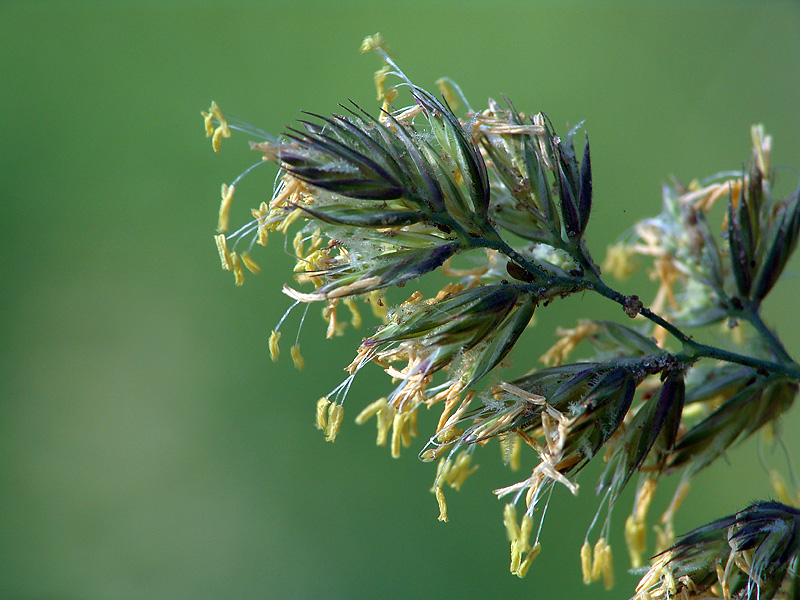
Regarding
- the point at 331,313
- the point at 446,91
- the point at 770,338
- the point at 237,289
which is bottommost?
the point at 770,338

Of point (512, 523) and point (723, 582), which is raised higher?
point (512, 523)

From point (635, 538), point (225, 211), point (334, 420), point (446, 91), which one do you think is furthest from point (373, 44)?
point (635, 538)

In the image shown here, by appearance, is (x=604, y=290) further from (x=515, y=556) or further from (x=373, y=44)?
(x=373, y=44)

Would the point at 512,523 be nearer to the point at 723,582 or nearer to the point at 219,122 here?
the point at 723,582

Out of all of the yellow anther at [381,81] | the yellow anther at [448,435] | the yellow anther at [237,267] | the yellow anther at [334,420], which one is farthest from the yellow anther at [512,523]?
the yellow anther at [381,81]

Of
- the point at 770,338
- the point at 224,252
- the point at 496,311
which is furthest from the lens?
the point at 770,338

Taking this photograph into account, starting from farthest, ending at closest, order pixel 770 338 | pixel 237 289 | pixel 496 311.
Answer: pixel 237 289 → pixel 770 338 → pixel 496 311

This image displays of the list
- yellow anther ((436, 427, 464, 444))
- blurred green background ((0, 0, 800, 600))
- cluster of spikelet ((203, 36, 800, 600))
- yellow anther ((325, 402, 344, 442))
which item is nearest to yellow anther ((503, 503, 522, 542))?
cluster of spikelet ((203, 36, 800, 600))

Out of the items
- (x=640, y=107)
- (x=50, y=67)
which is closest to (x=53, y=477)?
(x=50, y=67)

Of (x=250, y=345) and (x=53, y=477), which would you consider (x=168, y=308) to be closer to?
(x=250, y=345)

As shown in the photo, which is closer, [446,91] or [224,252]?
[224,252]
